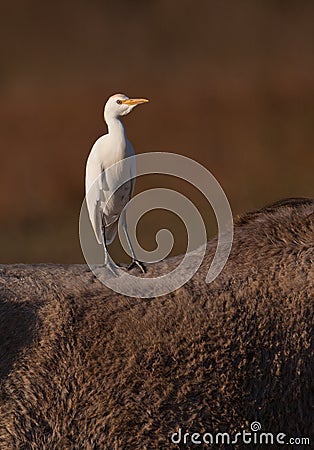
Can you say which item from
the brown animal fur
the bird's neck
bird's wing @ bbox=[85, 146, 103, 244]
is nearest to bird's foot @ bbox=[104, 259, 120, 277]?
the brown animal fur

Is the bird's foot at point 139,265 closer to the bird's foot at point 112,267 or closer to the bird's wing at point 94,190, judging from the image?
the bird's foot at point 112,267

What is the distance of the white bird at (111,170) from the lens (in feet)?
13.1

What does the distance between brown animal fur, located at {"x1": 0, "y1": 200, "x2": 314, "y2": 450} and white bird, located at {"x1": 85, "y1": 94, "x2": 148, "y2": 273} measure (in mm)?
523

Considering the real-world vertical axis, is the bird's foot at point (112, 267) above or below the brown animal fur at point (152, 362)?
above

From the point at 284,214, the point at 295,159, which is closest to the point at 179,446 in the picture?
the point at 284,214

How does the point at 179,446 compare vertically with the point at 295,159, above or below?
above

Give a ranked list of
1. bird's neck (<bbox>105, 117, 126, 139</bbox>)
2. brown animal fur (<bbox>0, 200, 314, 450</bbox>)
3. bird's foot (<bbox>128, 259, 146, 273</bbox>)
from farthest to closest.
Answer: bird's neck (<bbox>105, 117, 126, 139</bbox>), bird's foot (<bbox>128, 259, 146, 273</bbox>), brown animal fur (<bbox>0, 200, 314, 450</bbox>)

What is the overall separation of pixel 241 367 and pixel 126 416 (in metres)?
0.34

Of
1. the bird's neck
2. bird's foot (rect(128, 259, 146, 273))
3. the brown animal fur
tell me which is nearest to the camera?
the brown animal fur

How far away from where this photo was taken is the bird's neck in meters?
3.97

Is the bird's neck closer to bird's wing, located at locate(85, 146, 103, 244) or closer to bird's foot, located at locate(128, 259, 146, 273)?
bird's wing, located at locate(85, 146, 103, 244)

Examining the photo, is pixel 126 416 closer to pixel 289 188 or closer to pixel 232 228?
pixel 232 228

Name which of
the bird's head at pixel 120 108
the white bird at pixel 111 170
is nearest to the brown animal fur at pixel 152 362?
the white bird at pixel 111 170

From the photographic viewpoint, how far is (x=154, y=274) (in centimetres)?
362
